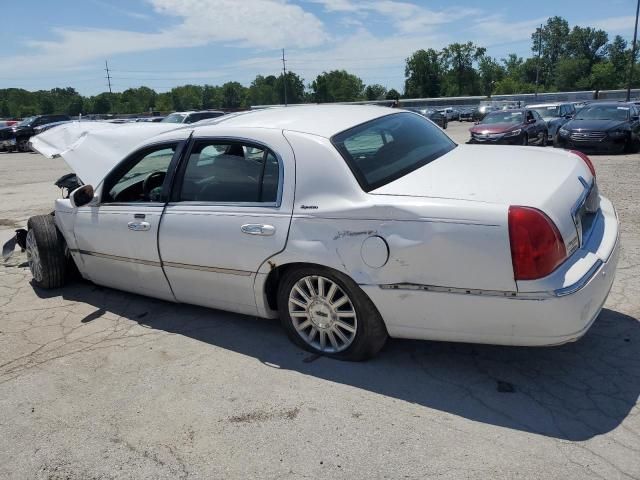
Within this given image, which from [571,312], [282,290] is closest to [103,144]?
[282,290]

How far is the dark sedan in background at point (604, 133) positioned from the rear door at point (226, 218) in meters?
13.8

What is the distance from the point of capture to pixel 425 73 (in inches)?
4754

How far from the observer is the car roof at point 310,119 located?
3.70 m

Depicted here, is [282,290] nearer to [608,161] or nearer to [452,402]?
[452,402]

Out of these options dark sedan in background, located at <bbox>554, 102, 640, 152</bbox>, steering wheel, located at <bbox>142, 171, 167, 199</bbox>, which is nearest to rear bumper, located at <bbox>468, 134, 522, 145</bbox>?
dark sedan in background, located at <bbox>554, 102, 640, 152</bbox>

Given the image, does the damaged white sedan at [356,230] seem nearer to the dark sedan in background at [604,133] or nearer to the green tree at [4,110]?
the dark sedan in background at [604,133]

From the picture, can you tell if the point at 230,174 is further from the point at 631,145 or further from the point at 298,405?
the point at 631,145

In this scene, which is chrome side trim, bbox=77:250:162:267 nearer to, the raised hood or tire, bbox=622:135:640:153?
the raised hood

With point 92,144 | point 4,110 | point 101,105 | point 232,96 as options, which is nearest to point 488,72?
point 232,96

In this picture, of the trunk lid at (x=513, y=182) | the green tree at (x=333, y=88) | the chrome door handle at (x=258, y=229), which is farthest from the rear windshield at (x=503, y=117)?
the green tree at (x=333, y=88)

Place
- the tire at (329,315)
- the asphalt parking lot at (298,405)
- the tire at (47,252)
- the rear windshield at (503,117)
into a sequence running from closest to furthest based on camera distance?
the asphalt parking lot at (298,405), the tire at (329,315), the tire at (47,252), the rear windshield at (503,117)

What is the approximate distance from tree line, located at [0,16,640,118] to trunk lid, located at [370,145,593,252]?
9798cm

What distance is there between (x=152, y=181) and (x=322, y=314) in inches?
84.6

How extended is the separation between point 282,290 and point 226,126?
130cm
